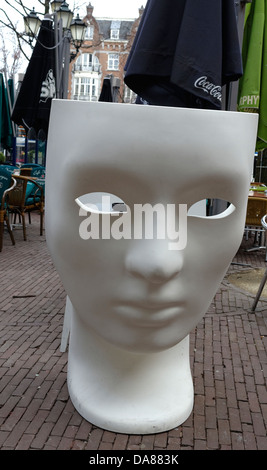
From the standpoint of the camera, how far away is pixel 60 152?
81.8 inches

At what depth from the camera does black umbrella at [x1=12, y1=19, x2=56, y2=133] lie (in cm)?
634

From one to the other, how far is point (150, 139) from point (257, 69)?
324 centimetres

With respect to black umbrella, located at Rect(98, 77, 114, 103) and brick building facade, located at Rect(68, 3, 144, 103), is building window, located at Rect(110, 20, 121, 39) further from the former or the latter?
black umbrella, located at Rect(98, 77, 114, 103)

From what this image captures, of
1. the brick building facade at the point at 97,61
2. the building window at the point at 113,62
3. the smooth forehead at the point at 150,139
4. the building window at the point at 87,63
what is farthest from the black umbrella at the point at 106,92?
the building window at the point at 87,63

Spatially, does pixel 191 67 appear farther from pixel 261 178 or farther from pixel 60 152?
pixel 261 178

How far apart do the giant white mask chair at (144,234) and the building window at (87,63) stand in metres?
44.2

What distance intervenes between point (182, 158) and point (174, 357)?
1.18 m

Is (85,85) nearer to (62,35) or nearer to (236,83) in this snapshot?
(62,35)

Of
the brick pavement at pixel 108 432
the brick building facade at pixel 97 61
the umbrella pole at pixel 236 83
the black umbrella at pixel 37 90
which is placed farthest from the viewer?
the brick building facade at pixel 97 61

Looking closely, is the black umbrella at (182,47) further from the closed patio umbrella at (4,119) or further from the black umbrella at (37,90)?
the closed patio umbrella at (4,119)

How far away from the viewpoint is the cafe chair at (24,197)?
731 cm

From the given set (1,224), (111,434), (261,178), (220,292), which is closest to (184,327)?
(111,434)

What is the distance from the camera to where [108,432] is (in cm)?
243

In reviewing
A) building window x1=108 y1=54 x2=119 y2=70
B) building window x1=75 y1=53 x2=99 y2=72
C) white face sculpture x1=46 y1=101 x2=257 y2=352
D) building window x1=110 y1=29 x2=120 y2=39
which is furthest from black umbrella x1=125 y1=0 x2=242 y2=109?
building window x1=110 y1=29 x2=120 y2=39
